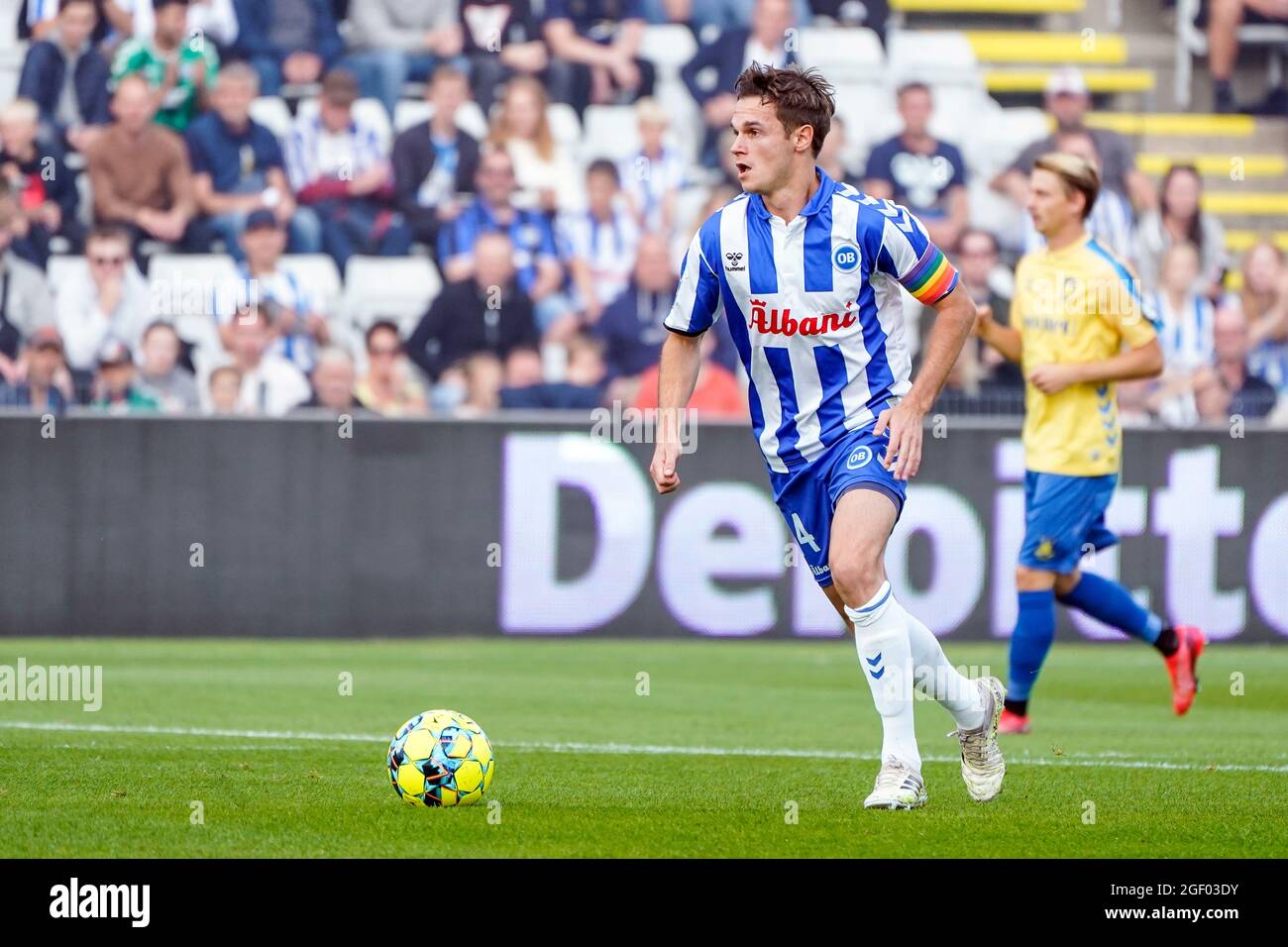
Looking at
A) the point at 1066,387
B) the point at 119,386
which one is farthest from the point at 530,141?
the point at 1066,387

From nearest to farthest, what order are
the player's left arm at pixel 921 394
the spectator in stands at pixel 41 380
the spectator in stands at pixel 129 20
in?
the player's left arm at pixel 921 394, the spectator in stands at pixel 41 380, the spectator in stands at pixel 129 20

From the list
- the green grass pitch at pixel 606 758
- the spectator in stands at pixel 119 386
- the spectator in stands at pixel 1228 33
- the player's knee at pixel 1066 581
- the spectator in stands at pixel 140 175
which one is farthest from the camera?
the spectator in stands at pixel 1228 33

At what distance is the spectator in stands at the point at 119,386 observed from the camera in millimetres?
14141

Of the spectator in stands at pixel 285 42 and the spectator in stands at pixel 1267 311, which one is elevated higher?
the spectator in stands at pixel 285 42

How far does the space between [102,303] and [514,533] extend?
378 centimetres

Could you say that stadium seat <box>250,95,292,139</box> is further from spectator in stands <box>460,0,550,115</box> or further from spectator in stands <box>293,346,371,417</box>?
spectator in stands <box>293,346,371,417</box>

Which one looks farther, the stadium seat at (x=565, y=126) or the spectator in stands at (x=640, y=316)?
the stadium seat at (x=565, y=126)

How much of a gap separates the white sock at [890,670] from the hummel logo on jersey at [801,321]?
0.84 m

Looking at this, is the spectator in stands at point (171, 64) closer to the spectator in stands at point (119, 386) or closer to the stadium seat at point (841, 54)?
the spectator in stands at point (119, 386)

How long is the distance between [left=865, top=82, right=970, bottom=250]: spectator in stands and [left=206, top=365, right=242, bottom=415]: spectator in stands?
5509mm

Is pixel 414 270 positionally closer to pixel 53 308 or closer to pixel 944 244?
pixel 53 308

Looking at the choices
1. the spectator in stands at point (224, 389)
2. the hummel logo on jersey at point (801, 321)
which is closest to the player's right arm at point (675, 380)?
the hummel logo on jersey at point (801, 321)

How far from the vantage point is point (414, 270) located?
53.5 ft
